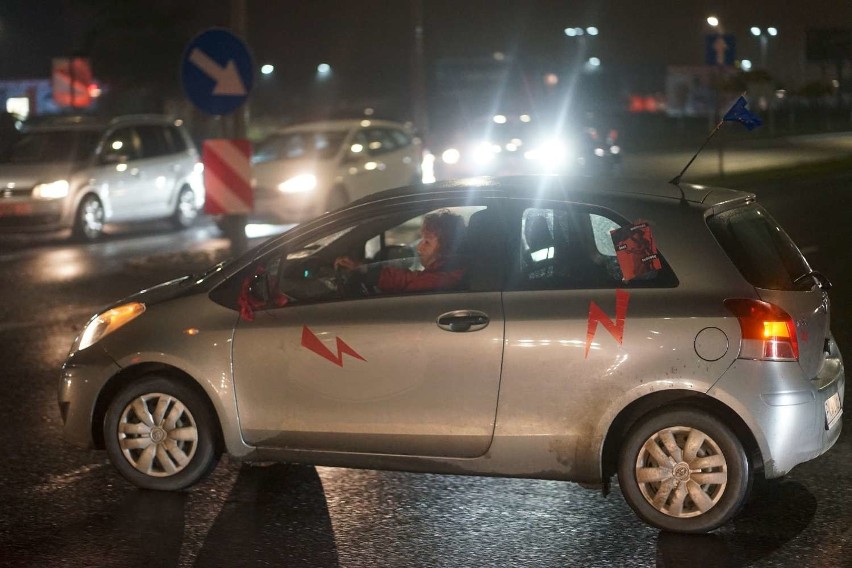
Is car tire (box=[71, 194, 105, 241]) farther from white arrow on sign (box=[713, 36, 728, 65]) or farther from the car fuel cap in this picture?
the car fuel cap

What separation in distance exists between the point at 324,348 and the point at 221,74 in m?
5.59

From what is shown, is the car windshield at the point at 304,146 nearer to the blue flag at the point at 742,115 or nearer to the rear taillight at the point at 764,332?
the blue flag at the point at 742,115

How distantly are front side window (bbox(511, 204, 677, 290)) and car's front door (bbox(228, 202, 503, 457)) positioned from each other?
0.78 feet

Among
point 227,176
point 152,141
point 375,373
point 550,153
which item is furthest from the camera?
point 550,153

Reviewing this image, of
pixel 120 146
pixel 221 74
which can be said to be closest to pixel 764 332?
pixel 221 74

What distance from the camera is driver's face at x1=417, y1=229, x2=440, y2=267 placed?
20.1 feet

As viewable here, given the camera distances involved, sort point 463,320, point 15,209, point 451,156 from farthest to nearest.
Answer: point 451,156
point 15,209
point 463,320

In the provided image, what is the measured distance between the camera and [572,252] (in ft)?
19.1

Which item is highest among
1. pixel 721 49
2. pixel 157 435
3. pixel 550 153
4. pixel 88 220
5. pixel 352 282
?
pixel 721 49

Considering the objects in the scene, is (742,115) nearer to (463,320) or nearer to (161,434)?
(463,320)

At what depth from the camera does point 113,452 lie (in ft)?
20.4

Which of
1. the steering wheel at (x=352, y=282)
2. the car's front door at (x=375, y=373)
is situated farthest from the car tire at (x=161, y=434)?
the steering wheel at (x=352, y=282)

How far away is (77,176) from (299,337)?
1358 centimetres

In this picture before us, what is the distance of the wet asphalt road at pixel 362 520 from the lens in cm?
533
